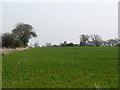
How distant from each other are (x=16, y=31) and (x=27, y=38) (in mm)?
5986

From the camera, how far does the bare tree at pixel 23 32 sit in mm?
89500

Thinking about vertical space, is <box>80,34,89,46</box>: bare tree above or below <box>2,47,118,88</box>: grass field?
above

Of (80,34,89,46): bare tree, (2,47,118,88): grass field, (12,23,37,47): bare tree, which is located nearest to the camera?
(2,47,118,88): grass field

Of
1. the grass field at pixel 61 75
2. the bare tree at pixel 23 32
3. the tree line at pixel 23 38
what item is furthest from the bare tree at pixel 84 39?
the grass field at pixel 61 75

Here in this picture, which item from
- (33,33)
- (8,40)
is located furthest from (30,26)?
(8,40)

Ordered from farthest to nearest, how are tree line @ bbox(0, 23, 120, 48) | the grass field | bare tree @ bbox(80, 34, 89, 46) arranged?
bare tree @ bbox(80, 34, 89, 46) → tree line @ bbox(0, 23, 120, 48) → the grass field

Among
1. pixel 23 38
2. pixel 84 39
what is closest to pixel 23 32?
pixel 23 38

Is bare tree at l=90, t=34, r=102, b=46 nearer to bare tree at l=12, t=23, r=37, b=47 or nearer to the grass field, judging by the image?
bare tree at l=12, t=23, r=37, b=47

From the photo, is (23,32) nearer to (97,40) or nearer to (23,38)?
(23,38)

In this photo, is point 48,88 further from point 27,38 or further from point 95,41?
point 95,41

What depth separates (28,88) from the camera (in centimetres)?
802

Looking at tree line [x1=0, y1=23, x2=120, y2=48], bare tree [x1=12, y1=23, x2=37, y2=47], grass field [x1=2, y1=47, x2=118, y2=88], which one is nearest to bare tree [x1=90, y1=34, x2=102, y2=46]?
tree line [x1=0, y1=23, x2=120, y2=48]

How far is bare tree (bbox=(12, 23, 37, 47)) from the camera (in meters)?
89.5

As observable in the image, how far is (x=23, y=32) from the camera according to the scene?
92438mm
